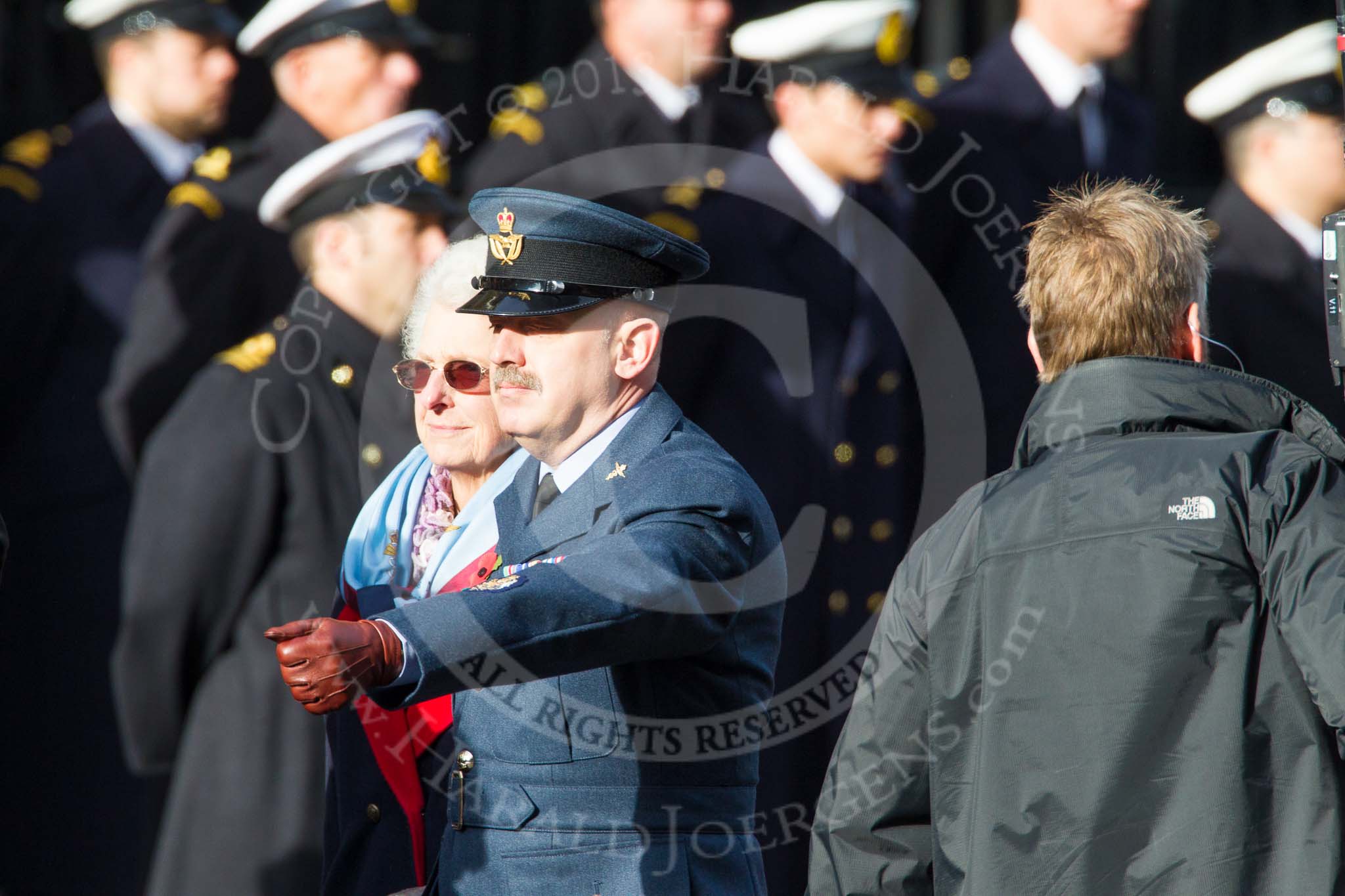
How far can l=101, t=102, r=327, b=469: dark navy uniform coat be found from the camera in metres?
3.37

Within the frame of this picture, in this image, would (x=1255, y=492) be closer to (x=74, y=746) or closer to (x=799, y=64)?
(x=799, y=64)

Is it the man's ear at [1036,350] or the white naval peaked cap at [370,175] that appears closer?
the man's ear at [1036,350]

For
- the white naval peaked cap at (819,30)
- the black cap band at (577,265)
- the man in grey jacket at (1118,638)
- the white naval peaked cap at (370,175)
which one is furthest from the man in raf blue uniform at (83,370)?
the man in grey jacket at (1118,638)

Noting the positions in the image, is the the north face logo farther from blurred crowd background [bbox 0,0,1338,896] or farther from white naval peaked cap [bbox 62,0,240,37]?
white naval peaked cap [bbox 62,0,240,37]

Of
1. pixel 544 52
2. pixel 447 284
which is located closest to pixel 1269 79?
pixel 544 52

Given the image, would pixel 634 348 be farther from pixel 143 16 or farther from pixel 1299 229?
pixel 1299 229

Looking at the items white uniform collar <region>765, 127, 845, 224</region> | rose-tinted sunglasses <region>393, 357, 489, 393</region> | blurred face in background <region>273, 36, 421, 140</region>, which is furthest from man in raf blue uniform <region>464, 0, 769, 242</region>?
rose-tinted sunglasses <region>393, 357, 489, 393</region>

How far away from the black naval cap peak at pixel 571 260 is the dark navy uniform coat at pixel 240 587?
1.16 meters

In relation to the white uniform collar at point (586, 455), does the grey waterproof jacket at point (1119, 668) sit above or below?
below

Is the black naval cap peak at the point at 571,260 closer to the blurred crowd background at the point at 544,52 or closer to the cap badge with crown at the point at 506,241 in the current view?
the cap badge with crown at the point at 506,241

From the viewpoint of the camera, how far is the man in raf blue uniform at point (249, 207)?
3.38 meters

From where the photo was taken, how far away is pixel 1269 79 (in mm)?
3623

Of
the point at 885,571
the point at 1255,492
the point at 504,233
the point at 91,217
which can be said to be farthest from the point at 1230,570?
the point at 91,217

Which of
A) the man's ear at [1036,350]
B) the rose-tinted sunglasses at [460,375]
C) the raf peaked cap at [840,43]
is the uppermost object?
the raf peaked cap at [840,43]
